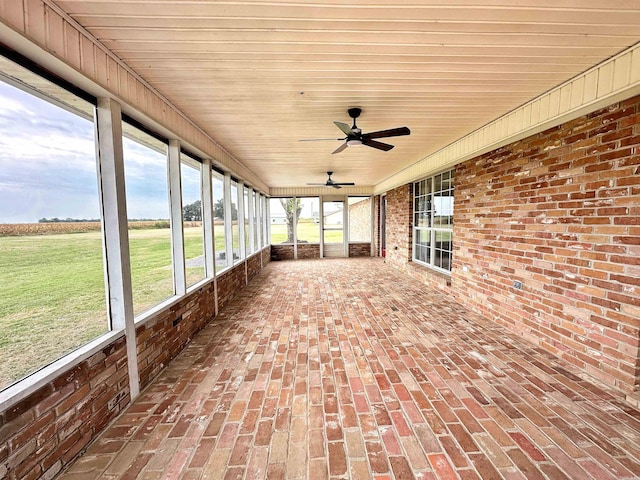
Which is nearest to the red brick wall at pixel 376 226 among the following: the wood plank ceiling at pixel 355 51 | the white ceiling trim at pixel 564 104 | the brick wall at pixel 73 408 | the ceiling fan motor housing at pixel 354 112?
the white ceiling trim at pixel 564 104

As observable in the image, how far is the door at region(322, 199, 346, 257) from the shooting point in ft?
33.6

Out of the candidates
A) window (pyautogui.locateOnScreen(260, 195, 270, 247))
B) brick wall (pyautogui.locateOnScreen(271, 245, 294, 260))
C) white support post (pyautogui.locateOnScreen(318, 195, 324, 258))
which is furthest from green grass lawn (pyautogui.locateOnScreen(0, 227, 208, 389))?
white support post (pyautogui.locateOnScreen(318, 195, 324, 258))

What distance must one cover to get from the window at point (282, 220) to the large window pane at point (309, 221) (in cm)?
35

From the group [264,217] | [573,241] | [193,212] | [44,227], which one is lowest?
[573,241]

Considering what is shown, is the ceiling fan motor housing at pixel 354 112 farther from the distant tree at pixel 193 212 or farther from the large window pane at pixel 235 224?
the large window pane at pixel 235 224

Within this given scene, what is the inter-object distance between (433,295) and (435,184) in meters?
2.42

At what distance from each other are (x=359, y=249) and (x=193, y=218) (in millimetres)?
7480

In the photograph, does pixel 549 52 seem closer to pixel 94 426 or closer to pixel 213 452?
pixel 213 452

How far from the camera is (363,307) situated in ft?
14.1

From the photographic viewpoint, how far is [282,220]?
1016 cm

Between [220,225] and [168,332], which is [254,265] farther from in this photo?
[168,332]

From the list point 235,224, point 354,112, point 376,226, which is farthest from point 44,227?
point 376,226

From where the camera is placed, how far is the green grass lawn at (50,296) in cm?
155

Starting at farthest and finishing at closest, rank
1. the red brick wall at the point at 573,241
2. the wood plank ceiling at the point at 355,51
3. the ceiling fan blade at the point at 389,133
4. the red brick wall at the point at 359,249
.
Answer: the red brick wall at the point at 359,249
the ceiling fan blade at the point at 389,133
the red brick wall at the point at 573,241
the wood plank ceiling at the point at 355,51
